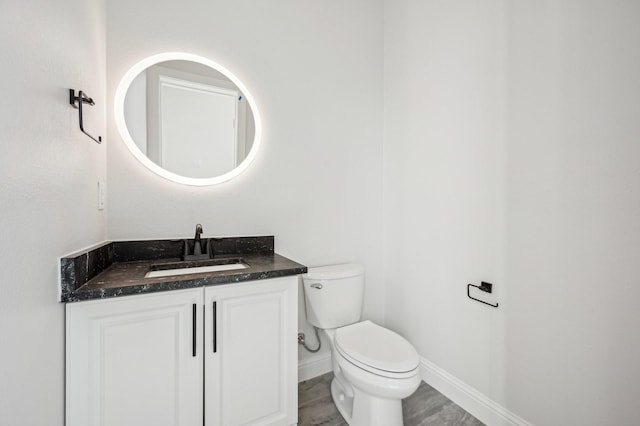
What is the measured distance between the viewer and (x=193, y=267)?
4.57 ft

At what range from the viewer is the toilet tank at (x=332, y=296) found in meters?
1.67

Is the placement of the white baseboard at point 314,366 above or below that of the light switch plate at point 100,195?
below

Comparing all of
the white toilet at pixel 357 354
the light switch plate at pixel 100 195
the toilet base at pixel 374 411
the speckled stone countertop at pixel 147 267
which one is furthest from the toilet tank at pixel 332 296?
the light switch plate at pixel 100 195

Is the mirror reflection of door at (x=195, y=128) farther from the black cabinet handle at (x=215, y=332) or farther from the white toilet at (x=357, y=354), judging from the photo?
the white toilet at (x=357, y=354)

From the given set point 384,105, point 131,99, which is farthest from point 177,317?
point 384,105

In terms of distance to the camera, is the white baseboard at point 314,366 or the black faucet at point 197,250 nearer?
the black faucet at point 197,250

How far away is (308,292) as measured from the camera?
1.69 m

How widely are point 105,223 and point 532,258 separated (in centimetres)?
211

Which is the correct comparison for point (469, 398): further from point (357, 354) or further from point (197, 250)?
point (197, 250)

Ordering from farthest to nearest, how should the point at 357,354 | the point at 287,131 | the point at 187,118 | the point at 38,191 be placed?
the point at 287,131 < the point at 187,118 < the point at 357,354 < the point at 38,191

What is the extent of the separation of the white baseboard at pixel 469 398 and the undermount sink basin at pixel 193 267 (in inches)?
56.5

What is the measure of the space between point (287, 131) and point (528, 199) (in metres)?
1.41

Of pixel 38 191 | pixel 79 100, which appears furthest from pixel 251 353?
pixel 79 100

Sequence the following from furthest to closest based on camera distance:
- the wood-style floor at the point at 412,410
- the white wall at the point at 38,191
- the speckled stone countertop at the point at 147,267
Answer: the wood-style floor at the point at 412,410 < the speckled stone countertop at the point at 147,267 < the white wall at the point at 38,191
